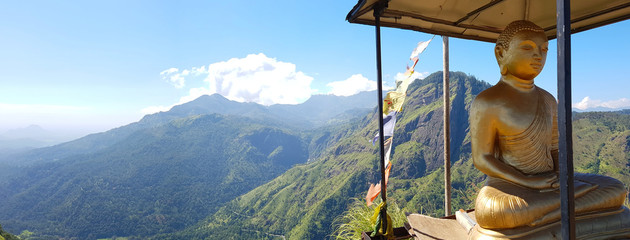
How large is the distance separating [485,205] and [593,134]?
200 feet

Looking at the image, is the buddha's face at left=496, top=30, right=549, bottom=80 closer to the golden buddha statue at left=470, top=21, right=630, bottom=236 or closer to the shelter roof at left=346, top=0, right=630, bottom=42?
the golden buddha statue at left=470, top=21, right=630, bottom=236

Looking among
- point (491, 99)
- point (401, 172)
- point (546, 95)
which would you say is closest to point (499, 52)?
point (491, 99)

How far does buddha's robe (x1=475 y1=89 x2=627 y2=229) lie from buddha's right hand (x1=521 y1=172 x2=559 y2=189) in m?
0.04

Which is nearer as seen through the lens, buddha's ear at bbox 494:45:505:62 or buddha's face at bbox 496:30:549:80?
buddha's face at bbox 496:30:549:80

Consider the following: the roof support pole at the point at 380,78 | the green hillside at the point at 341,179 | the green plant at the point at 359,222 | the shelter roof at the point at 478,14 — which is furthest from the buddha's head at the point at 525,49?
the green hillside at the point at 341,179

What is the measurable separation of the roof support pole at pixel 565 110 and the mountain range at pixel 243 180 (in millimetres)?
34568

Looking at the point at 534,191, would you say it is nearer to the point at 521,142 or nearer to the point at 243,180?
the point at 521,142

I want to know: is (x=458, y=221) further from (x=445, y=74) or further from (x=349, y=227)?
(x=445, y=74)

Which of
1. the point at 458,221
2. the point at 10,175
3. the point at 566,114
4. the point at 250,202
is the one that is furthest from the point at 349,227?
the point at 10,175

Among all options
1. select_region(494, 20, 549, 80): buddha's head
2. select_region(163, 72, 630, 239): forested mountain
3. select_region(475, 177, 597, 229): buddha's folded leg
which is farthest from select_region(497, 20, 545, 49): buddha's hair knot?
select_region(163, 72, 630, 239): forested mountain

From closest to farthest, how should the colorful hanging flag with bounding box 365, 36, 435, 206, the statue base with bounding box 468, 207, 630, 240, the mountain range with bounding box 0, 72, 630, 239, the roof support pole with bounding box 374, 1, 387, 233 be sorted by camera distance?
1. the statue base with bounding box 468, 207, 630, 240
2. the roof support pole with bounding box 374, 1, 387, 233
3. the colorful hanging flag with bounding box 365, 36, 435, 206
4. the mountain range with bounding box 0, 72, 630, 239

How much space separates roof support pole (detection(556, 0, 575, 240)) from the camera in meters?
1.92

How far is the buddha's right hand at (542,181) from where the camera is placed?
314cm

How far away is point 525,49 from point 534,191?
1.40 m
